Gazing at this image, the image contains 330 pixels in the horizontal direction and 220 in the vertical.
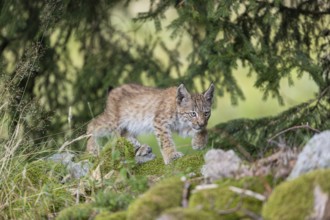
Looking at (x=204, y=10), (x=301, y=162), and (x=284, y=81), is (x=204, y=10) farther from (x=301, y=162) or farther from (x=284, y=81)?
(x=284, y=81)

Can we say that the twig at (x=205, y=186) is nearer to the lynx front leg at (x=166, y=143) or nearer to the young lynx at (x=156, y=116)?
the young lynx at (x=156, y=116)

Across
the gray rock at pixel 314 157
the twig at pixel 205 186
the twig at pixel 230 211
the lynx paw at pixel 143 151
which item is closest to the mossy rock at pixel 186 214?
the twig at pixel 230 211

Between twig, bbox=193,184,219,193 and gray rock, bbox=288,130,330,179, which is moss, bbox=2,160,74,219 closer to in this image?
twig, bbox=193,184,219,193

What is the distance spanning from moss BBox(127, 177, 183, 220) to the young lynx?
2473 mm

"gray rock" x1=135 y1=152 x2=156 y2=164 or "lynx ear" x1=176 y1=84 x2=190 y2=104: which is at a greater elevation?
"lynx ear" x1=176 y1=84 x2=190 y2=104

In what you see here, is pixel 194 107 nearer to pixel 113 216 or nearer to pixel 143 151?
pixel 143 151

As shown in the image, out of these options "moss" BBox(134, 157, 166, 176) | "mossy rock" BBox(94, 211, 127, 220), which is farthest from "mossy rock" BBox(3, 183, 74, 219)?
"moss" BBox(134, 157, 166, 176)

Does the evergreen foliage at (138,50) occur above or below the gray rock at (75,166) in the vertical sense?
above

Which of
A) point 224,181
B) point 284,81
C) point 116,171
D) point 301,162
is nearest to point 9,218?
point 116,171

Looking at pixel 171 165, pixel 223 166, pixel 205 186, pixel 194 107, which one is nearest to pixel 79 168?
pixel 171 165

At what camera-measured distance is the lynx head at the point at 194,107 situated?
8102 millimetres

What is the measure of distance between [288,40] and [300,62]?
118 centimetres

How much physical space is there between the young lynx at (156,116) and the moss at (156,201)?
247cm

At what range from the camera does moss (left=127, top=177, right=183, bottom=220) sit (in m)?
4.80
